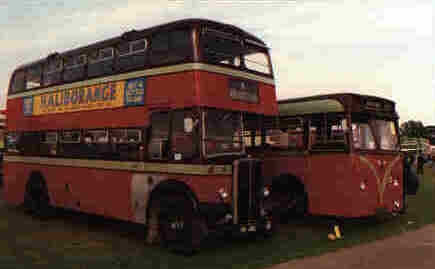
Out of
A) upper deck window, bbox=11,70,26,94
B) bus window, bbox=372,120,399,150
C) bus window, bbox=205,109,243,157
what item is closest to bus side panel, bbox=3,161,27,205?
upper deck window, bbox=11,70,26,94

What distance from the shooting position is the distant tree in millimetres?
126512

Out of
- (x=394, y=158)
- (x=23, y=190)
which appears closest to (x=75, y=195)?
(x=23, y=190)

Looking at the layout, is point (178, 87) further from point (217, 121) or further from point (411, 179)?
point (411, 179)

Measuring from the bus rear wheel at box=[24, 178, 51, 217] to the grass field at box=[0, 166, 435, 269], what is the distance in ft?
0.93

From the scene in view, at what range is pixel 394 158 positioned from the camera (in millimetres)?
11266

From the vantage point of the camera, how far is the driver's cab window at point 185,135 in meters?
8.18

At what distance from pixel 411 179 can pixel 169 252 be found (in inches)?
293

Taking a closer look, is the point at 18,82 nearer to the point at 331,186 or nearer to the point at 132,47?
the point at 132,47

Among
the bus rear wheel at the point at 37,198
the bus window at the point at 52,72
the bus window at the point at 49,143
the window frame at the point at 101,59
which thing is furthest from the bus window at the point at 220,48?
the bus rear wheel at the point at 37,198

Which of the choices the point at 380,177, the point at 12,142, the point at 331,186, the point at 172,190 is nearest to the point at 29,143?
the point at 12,142

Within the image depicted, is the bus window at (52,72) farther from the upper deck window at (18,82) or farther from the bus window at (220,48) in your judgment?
the bus window at (220,48)

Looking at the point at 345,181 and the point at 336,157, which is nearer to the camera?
the point at 345,181

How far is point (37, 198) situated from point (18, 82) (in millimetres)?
3772

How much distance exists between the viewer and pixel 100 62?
35.5 feet
